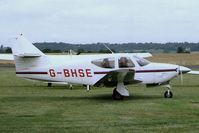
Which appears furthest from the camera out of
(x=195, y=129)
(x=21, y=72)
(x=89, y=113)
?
(x=21, y=72)

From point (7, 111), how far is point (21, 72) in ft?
18.4

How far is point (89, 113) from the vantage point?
12844 millimetres

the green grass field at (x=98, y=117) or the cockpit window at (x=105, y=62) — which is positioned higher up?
the cockpit window at (x=105, y=62)

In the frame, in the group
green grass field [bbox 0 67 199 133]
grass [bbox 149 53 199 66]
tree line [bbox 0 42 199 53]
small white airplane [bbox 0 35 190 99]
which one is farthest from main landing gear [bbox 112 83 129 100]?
grass [bbox 149 53 199 66]

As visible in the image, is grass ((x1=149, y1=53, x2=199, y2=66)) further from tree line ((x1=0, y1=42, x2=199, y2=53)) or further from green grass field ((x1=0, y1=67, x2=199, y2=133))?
green grass field ((x1=0, y1=67, x2=199, y2=133))

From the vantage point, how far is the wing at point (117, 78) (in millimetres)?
16797

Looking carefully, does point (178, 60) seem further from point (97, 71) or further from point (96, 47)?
point (97, 71)

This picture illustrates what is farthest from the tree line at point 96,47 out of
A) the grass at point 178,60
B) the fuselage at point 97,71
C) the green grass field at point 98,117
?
the green grass field at point 98,117

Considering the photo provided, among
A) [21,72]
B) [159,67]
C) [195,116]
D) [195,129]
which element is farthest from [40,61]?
[195,129]

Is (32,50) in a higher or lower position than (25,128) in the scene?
higher

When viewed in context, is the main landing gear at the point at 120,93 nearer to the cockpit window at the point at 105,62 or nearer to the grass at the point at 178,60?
the cockpit window at the point at 105,62

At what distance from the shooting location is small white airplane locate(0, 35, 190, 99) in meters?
17.4

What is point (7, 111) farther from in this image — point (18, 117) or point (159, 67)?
point (159, 67)

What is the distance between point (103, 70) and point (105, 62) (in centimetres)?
32
